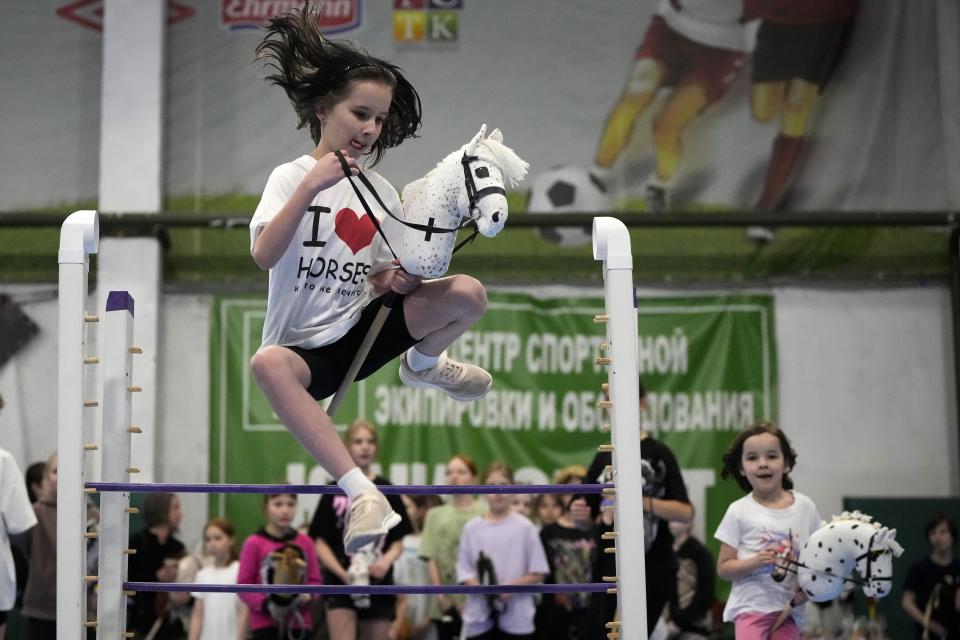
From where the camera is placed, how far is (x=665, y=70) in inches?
310

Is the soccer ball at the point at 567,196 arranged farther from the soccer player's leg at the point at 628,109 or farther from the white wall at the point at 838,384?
the white wall at the point at 838,384

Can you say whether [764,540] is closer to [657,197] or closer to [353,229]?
[353,229]

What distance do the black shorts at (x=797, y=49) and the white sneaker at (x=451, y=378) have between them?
5.11 m

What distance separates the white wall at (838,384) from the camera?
7.58 m

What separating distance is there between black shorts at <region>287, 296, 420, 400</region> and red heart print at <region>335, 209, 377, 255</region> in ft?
0.51

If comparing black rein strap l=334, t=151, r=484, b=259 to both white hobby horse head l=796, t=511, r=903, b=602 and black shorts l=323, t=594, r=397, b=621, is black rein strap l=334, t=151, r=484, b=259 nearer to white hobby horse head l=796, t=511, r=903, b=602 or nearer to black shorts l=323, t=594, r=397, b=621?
white hobby horse head l=796, t=511, r=903, b=602

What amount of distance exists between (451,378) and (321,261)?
1.80ft

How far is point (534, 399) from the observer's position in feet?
24.9

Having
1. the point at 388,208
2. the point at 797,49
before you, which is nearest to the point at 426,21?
the point at 797,49

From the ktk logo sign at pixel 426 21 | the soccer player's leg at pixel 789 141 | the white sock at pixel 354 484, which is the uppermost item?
the ktk logo sign at pixel 426 21

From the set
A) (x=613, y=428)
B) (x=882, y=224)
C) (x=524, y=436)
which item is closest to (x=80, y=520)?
(x=613, y=428)

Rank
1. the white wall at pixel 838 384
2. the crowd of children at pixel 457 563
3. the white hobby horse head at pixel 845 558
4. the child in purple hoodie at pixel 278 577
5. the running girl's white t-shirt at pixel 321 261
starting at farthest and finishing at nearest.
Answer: the white wall at pixel 838 384
the child in purple hoodie at pixel 278 577
the crowd of children at pixel 457 563
the white hobby horse head at pixel 845 558
the running girl's white t-shirt at pixel 321 261

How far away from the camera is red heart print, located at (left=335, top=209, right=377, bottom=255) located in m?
3.01

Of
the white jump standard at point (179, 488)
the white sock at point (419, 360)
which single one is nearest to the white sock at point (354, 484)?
the white jump standard at point (179, 488)
